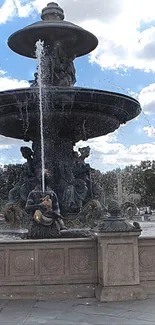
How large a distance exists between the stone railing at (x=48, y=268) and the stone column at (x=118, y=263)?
1.00 feet

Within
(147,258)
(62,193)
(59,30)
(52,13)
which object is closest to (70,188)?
(62,193)

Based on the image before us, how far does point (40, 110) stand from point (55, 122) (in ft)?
3.77

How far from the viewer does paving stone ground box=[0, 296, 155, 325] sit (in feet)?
21.6

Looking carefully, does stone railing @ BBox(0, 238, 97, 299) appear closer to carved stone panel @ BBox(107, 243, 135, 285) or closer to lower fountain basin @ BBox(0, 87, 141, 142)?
carved stone panel @ BBox(107, 243, 135, 285)

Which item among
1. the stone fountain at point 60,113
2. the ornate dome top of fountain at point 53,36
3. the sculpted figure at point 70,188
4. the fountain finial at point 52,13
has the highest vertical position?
the fountain finial at point 52,13

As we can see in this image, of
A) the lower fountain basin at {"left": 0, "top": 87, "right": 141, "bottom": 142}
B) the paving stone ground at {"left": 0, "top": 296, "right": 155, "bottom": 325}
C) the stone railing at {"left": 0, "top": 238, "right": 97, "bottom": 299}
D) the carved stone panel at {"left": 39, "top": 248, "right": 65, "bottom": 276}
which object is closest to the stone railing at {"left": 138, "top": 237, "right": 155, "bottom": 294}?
the paving stone ground at {"left": 0, "top": 296, "right": 155, "bottom": 325}

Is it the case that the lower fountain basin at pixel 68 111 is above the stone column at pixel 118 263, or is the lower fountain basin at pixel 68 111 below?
above

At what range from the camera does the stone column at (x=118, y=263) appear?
7.87 m

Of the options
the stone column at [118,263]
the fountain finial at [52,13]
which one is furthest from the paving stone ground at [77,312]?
the fountain finial at [52,13]

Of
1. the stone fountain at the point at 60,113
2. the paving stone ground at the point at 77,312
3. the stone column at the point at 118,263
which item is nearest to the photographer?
the paving stone ground at the point at 77,312

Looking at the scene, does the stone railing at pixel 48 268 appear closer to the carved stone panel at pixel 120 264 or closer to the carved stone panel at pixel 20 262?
the carved stone panel at pixel 20 262

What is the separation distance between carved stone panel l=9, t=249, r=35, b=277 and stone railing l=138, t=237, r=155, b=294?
1800mm

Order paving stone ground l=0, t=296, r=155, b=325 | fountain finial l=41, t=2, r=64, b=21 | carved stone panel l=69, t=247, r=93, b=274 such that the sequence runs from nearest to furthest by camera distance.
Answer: paving stone ground l=0, t=296, r=155, b=325 < carved stone panel l=69, t=247, r=93, b=274 < fountain finial l=41, t=2, r=64, b=21

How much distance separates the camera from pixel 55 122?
1570cm
